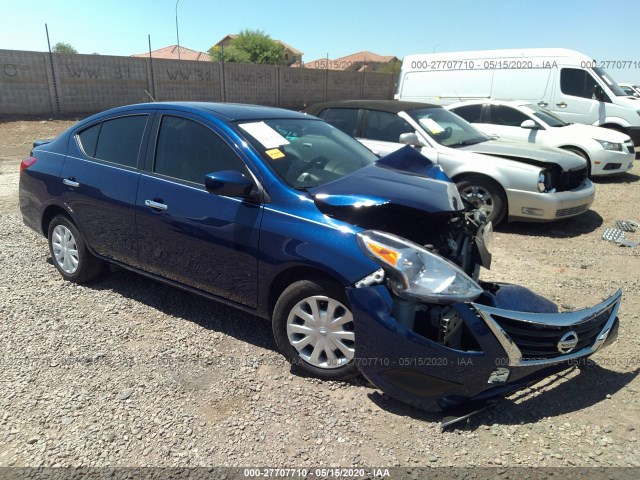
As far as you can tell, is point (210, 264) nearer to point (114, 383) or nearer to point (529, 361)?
point (114, 383)

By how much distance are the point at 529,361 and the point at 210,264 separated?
6.80 feet

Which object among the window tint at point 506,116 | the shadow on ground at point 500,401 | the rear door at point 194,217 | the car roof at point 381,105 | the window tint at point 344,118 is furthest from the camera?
the window tint at point 506,116

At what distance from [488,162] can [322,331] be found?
165 inches

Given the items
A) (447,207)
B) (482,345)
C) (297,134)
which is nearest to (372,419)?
(482,345)

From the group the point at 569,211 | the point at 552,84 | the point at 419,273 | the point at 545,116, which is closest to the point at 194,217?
the point at 419,273

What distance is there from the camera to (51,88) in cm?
1817

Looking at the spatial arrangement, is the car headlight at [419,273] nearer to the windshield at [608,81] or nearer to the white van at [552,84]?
the white van at [552,84]

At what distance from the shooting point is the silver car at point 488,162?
599cm

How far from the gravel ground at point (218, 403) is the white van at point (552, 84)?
8530mm

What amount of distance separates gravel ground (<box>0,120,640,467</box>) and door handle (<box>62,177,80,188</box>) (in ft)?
3.06

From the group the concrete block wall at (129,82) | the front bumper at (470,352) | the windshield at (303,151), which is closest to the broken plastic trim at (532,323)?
the front bumper at (470,352)

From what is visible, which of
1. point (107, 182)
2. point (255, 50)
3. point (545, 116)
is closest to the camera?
point (107, 182)

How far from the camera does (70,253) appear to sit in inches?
172

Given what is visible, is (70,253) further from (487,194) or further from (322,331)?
(487,194)
